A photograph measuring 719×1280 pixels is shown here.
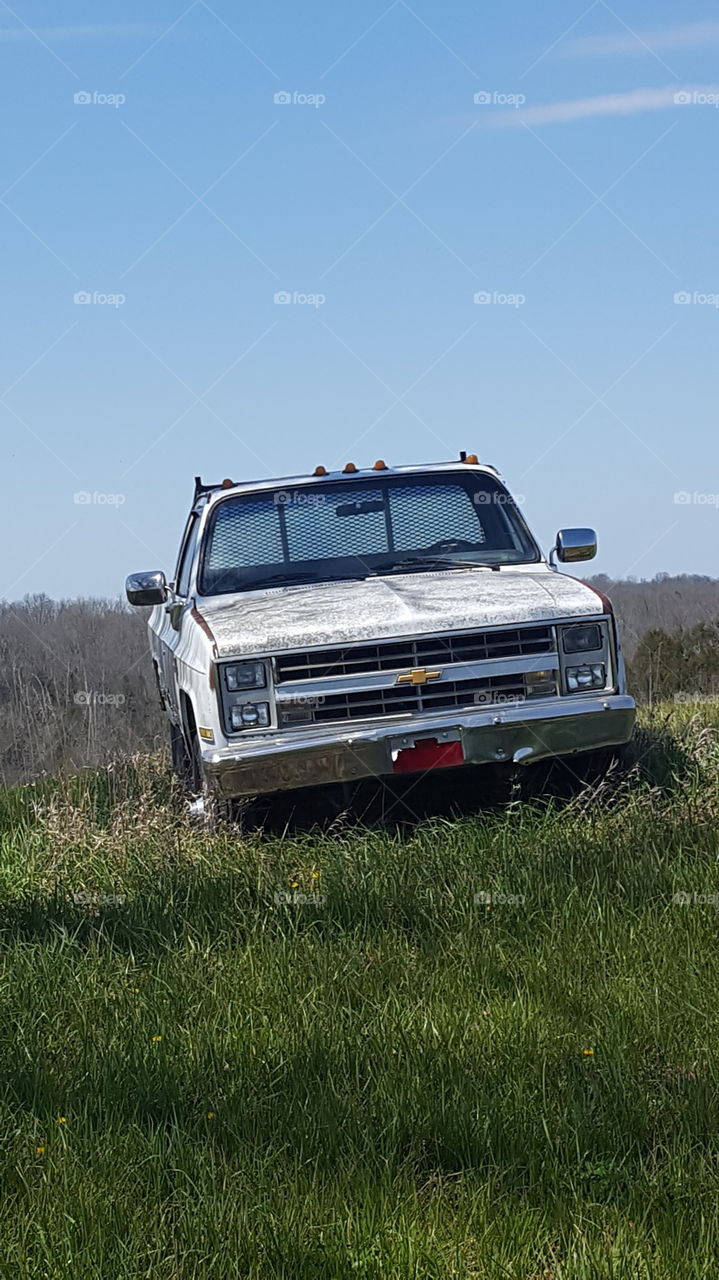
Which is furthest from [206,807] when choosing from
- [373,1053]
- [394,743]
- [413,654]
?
[373,1053]

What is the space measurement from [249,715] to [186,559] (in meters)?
2.39

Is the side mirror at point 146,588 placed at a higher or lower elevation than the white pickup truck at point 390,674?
higher

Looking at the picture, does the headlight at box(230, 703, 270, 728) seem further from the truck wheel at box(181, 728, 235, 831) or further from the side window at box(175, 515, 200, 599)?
the side window at box(175, 515, 200, 599)

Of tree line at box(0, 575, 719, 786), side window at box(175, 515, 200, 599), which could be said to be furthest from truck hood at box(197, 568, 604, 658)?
tree line at box(0, 575, 719, 786)

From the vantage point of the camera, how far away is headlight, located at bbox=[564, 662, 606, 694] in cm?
718

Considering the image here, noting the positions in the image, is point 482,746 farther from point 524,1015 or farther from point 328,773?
point 524,1015

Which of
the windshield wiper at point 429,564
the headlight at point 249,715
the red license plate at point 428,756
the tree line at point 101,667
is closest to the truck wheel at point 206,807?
the headlight at point 249,715

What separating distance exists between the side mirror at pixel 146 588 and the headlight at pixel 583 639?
8.13 feet

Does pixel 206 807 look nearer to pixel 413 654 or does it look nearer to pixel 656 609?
pixel 413 654

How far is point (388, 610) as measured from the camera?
7.09m

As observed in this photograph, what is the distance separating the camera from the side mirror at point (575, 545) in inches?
318

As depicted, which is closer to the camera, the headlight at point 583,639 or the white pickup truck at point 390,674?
the white pickup truck at point 390,674

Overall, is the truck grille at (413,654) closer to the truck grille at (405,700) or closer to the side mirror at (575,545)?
the truck grille at (405,700)

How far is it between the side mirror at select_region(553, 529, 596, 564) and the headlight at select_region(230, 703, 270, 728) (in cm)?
218
